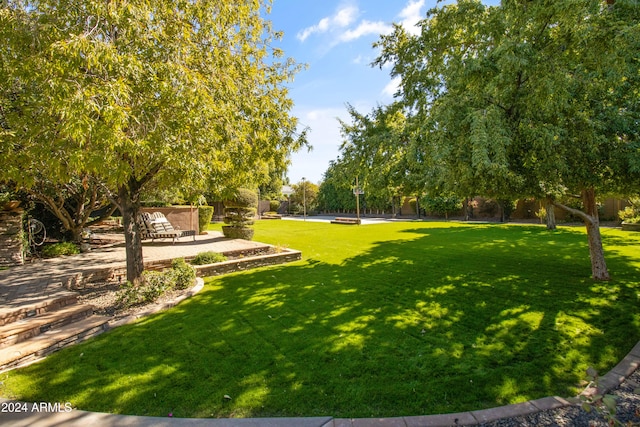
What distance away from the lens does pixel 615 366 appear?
3.39 m

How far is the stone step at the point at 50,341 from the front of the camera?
364 cm

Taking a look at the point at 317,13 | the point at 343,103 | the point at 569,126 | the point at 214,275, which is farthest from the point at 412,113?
the point at 214,275

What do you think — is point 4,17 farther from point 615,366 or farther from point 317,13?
point 615,366

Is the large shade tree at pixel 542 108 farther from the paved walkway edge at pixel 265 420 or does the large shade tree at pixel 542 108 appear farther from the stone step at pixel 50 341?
the stone step at pixel 50 341

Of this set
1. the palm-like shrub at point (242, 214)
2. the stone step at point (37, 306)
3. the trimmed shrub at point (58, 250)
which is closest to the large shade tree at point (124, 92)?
the stone step at point (37, 306)

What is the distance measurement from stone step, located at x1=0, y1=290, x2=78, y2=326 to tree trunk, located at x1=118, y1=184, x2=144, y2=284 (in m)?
0.96

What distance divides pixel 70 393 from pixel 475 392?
3969 mm

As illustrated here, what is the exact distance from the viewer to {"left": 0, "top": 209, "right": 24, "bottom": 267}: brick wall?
8367 millimetres

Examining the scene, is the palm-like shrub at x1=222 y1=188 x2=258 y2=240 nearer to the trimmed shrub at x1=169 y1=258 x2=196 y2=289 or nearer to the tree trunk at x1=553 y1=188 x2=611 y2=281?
the trimmed shrub at x1=169 y1=258 x2=196 y2=289

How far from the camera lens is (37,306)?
4805 mm

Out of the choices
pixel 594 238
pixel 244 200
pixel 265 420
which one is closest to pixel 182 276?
pixel 265 420

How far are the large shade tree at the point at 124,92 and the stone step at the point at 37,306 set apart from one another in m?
1.03

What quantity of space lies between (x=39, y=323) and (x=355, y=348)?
4450mm

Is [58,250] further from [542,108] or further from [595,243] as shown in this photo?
[595,243]
